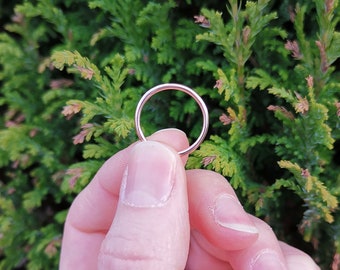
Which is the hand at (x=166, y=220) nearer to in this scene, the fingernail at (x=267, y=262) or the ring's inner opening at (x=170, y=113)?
the fingernail at (x=267, y=262)

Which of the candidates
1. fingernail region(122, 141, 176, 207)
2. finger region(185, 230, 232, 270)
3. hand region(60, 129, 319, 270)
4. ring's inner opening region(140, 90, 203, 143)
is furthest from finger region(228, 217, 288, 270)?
ring's inner opening region(140, 90, 203, 143)

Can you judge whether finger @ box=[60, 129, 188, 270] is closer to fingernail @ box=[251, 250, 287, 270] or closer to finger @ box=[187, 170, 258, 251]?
finger @ box=[187, 170, 258, 251]

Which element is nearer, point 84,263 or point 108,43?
point 84,263

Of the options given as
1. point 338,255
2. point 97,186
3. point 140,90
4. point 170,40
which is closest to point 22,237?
point 97,186

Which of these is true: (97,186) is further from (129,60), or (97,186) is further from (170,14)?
(170,14)

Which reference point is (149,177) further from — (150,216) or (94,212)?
(94,212)

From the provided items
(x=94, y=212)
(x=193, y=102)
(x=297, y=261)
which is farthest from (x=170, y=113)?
(x=297, y=261)
